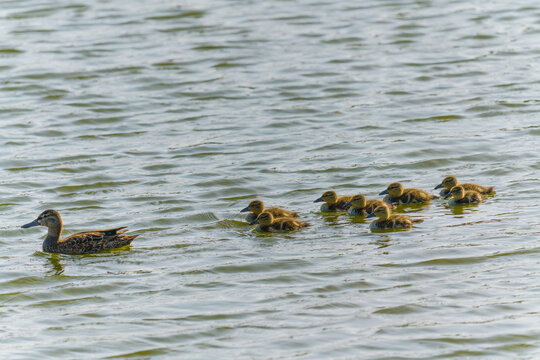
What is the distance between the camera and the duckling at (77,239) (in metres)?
8.90

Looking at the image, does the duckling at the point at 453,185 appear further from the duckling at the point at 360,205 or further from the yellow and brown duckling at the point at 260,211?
the yellow and brown duckling at the point at 260,211

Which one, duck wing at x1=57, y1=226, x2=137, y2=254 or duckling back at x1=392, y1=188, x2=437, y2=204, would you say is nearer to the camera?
duck wing at x1=57, y1=226, x2=137, y2=254

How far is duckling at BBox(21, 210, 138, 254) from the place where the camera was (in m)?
8.90

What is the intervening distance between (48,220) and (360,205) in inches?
114

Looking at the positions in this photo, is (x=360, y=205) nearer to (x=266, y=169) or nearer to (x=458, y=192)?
(x=458, y=192)

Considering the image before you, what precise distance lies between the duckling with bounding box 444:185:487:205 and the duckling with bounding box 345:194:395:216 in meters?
0.73

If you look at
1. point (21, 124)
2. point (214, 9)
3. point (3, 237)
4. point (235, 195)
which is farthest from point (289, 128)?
point (214, 9)

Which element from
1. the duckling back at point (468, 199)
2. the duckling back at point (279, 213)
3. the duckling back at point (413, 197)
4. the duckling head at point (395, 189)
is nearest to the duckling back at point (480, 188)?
the duckling back at point (468, 199)

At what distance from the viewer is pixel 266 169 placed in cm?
1138

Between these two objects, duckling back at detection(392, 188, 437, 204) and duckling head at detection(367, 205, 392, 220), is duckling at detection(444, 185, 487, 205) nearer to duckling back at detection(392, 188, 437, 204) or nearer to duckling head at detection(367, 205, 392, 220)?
duckling back at detection(392, 188, 437, 204)

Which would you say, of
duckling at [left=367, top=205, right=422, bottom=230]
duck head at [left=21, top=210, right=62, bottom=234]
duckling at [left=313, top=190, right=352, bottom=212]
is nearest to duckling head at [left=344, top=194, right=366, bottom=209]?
duckling at [left=313, top=190, right=352, bottom=212]

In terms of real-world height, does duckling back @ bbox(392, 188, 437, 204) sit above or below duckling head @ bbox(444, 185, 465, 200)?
below

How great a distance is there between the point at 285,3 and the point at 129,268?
506 inches

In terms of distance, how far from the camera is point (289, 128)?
13.1 metres
